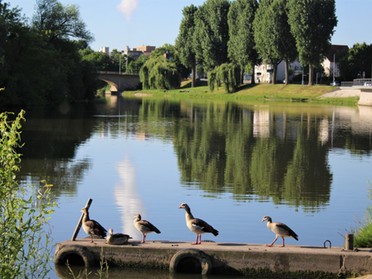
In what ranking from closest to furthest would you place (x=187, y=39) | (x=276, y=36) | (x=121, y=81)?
(x=276, y=36), (x=187, y=39), (x=121, y=81)

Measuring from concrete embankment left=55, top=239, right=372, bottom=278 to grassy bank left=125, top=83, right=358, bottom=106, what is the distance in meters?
83.1

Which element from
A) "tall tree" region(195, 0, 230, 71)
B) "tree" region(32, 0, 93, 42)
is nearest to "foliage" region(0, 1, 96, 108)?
"tree" region(32, 0, 93, 42)

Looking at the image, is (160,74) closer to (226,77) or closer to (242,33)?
(226,77)

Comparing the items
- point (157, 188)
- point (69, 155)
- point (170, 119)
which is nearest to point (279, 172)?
point (157, 188)

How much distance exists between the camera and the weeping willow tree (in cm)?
11250

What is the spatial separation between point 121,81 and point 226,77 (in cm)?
4063

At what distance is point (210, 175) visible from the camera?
27719 millimetres

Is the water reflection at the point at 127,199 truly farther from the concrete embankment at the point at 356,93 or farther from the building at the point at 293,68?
the building at the point at 293,68

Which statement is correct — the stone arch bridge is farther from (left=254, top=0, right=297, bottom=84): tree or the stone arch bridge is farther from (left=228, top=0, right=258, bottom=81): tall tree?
(left=254, top=0, right=297, bottom=84): tree

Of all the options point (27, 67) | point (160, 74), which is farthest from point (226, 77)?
point (27, 67)

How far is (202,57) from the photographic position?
12306 cm

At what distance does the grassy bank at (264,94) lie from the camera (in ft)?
329

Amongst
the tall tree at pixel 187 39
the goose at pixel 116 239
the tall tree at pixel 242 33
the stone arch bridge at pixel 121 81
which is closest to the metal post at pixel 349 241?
the goose at pixel 116 239

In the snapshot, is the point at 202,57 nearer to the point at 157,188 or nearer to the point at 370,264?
the point at 157,188
